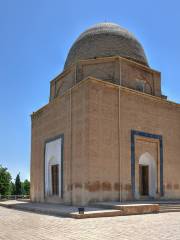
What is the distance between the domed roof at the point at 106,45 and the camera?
18359 mm

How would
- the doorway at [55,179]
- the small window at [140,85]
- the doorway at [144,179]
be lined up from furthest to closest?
1. the small window at [140,85]
2. the doorway at [55,179]
3. the doorway at [144,179]

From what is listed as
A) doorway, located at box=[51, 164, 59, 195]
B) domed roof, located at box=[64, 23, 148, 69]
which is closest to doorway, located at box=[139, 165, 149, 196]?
doorway, located at box=[51, 164, 59, 195]

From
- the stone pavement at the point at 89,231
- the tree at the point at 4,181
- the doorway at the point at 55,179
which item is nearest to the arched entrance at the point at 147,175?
the doorway at the point at 55,179

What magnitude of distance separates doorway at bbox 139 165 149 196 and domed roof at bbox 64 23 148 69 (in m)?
6.42

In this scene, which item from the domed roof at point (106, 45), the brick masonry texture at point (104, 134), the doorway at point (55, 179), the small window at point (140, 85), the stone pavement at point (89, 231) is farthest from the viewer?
the domed roof at point (106, 45)

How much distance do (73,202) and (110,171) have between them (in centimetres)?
223

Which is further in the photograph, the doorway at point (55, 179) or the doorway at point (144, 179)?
the doorway at point (55, 179)

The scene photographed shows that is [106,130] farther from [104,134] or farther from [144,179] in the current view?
[144,179]

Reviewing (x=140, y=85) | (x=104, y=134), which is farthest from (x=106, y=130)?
(x=140, y=85)

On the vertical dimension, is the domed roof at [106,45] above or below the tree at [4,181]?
above

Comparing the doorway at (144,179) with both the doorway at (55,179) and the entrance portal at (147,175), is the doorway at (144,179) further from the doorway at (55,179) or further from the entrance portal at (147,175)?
the doorway at (55,179)

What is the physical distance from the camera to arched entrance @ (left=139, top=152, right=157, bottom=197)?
1648 cm

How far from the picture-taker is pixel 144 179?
656 inches

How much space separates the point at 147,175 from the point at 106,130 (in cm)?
391
